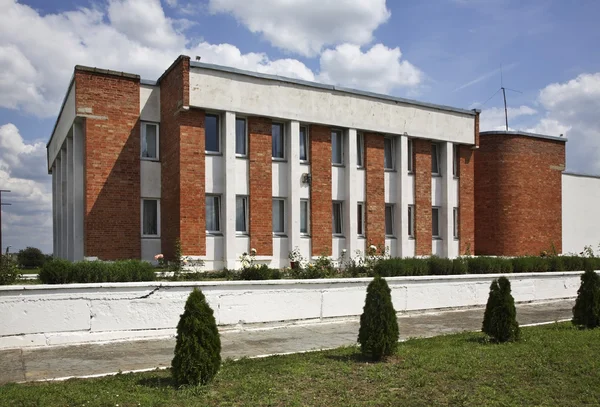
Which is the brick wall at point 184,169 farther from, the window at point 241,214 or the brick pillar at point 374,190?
the brick pillar at point 374,190

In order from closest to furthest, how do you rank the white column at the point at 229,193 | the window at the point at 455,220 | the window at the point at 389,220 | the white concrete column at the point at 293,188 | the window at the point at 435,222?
the white column at the point at 229,193 → the white concrete column at the point at 293,188 → the window at the point at 389,220 → the window at the point at 435,222 → the window at the point at 455,220

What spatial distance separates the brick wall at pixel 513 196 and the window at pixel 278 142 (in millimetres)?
11963

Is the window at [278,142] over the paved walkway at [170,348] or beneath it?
over

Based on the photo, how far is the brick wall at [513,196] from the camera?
28016 mm

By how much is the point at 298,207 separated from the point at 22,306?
12.7 m

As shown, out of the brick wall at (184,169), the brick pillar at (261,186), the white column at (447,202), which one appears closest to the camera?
the brick wall at (184,169)

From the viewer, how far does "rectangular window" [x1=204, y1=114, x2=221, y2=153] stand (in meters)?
20.3

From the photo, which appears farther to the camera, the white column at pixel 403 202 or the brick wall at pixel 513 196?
the brick wall at pixel 513 196

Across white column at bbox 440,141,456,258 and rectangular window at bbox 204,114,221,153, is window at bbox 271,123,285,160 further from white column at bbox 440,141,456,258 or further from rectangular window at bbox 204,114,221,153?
white column at bbox 440,141,456,258

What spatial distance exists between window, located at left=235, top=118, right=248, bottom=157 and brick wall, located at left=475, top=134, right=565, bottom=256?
44.7ft

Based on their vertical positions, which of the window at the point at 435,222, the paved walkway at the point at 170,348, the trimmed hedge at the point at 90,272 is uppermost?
the window at the point at 435,222

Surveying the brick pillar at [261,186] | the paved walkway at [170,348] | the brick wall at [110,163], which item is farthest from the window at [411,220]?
the brick wall at [110,163]

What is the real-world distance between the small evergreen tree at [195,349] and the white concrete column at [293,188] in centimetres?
1441

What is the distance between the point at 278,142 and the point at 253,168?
68.0 inches
